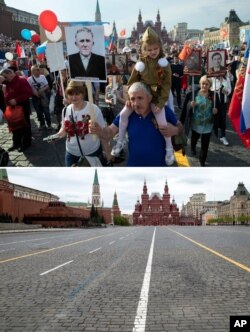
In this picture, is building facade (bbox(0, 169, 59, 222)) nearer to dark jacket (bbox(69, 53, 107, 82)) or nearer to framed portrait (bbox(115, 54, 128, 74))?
dark jacket (bbox(69, 53, 107, 82))

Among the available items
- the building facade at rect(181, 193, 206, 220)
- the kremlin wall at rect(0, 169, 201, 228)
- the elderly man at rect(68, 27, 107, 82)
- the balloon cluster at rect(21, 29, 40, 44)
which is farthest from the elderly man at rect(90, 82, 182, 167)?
the balloon cluster at rect(21, 29, 40, 44)

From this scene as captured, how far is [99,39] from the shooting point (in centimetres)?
361

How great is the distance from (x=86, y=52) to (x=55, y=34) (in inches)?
23.3

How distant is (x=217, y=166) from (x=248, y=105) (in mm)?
597

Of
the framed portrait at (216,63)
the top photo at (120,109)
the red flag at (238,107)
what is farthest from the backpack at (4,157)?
the framed portrait at (216,63)

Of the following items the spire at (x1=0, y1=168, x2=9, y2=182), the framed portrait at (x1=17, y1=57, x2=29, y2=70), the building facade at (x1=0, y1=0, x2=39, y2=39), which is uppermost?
the framed portrait at (x1=17, y1=57, x2=29, y2=70)

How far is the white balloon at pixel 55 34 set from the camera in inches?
158

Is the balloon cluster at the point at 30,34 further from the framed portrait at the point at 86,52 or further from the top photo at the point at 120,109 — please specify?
the framed portrait at the point at 86,52

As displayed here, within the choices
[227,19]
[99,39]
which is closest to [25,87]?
[99,39]

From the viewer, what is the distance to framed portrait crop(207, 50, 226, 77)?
5284 millimetres

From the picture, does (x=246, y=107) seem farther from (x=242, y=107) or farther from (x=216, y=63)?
(x=216, y=63)

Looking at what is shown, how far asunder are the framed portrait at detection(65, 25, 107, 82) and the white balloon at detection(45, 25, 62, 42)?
16.8 inches

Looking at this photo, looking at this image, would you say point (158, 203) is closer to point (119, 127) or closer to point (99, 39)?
point (119, 127)

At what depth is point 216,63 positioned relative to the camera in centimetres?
546
